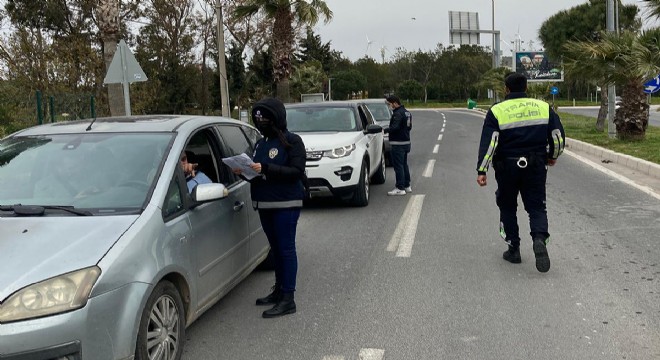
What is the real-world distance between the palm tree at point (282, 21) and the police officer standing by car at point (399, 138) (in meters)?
11.9

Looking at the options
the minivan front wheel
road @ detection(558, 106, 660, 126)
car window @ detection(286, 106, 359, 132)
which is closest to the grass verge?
car window @ detection(286, 106, 359, 132)

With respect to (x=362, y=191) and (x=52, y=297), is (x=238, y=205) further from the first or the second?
(x=362, y=191)

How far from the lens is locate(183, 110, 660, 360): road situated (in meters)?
4.17

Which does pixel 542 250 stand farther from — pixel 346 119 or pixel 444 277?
pixel 346 119

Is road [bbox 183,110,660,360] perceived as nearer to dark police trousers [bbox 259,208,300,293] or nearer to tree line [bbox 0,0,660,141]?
dark police trousers [bbox 259,208,300,293]

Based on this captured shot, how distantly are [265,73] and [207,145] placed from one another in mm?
43264

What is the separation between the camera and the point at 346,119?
1032 cm

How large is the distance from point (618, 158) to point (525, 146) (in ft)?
32.3

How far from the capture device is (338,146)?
9039mm

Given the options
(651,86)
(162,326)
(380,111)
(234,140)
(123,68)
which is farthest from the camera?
(651,86)

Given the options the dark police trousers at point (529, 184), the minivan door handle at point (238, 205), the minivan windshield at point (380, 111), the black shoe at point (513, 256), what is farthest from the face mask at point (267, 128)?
the minivan windshield at point (380, 111)

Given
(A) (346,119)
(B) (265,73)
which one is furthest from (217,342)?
(B) (265,73)

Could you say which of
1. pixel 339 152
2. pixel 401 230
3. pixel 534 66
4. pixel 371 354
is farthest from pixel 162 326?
pixel 534 66

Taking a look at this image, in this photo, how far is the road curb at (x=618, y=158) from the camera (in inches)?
477
